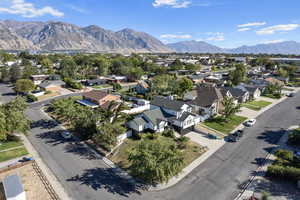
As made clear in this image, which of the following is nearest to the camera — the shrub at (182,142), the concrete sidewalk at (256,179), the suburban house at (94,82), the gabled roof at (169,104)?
the concrete sidewalk at (256,179)

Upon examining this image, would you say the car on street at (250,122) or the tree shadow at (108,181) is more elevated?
the car on street at (250,122)

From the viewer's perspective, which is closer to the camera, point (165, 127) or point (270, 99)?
point (165, 127)

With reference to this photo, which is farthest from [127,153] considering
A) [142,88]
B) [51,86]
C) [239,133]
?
[51,86]

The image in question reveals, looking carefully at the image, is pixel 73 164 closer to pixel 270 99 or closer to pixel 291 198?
pixel 291 198

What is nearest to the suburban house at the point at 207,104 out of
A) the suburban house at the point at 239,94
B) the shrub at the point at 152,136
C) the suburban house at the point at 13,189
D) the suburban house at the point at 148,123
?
the suburban house at the point at 239,94

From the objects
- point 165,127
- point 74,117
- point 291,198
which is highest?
point 74,117

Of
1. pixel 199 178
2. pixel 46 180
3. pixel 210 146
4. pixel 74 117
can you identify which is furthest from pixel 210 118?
pixel 46 180

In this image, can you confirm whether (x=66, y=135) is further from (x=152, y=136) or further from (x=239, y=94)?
(x=239, y=94)

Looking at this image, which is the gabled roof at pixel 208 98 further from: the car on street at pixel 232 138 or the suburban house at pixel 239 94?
the car on street at pixel 232 138
